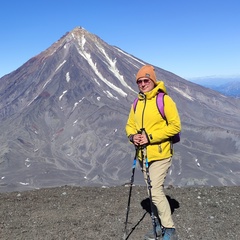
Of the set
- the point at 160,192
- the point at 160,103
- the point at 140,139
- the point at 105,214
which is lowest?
the point at 105,214

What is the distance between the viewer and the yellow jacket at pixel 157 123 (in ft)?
19.8

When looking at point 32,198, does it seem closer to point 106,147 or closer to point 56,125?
point 106,147

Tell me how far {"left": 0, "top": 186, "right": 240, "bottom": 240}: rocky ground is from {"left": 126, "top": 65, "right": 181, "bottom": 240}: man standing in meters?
1.19

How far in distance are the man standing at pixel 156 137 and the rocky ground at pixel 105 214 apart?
1.19 meters

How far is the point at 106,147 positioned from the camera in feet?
504

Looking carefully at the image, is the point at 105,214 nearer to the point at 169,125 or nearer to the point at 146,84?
the point at 169,125

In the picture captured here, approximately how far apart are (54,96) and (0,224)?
190162 millimetres

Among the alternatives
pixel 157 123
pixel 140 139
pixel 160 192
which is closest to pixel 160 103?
pixel 157 123

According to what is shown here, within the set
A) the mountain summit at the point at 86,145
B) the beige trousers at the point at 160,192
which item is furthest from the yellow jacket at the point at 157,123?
the mountain summit at the point at 86,145

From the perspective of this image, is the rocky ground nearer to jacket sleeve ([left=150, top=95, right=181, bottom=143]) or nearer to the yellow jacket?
the yellow jacket

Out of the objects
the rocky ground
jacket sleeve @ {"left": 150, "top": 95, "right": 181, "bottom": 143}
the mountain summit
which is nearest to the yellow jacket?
jacket sleeve @ {"left": 150, "top": 95, "right": 181, "bottom": 143}

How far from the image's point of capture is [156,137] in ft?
19.9

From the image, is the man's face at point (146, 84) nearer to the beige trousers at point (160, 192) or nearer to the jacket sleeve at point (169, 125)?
the jacket sleeve at point (169, 125)

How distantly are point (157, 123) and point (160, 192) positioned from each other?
3.65 ft
